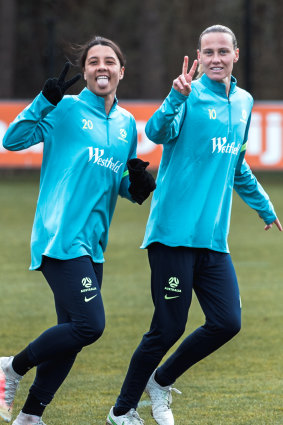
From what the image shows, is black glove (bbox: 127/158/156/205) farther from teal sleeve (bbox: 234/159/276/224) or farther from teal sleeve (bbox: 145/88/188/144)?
teal sleeve (bbox: 234/159/276/224)

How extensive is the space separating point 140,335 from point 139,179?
3377mm

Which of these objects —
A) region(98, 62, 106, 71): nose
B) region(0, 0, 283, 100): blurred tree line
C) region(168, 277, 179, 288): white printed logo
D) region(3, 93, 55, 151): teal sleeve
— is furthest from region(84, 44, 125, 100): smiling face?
region(0, 0, 283, 100): blurred tree line

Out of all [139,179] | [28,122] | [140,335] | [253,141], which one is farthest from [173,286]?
[253,141]

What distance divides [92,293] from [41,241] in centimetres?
43

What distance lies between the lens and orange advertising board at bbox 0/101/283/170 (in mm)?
23547

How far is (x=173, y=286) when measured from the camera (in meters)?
5.38

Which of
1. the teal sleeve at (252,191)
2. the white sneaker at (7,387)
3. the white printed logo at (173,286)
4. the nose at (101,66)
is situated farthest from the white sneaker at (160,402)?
the nose at (101,66)

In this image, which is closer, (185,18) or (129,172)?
(129,172)

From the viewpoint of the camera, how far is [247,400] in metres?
6.37

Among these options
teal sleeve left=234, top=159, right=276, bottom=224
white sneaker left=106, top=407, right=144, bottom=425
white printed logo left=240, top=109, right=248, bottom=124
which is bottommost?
white sneaker left=106, top=407, right=144, bottom=425

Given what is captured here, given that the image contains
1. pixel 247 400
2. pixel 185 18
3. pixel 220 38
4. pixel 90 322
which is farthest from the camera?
pixel 185 18

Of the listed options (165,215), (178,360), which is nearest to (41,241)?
(165,215)

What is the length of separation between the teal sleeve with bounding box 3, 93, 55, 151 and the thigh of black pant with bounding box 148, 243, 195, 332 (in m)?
1.03

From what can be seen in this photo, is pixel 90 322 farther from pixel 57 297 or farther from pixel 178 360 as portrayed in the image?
pixel 178 360
